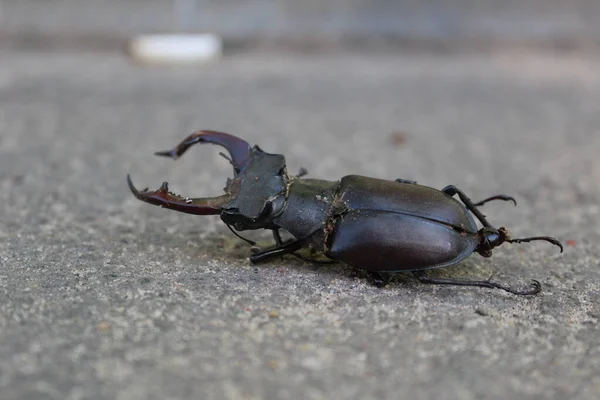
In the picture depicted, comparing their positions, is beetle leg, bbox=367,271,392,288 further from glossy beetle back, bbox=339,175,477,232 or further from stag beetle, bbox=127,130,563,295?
glossy beetle back, bbox=339,175,477,232

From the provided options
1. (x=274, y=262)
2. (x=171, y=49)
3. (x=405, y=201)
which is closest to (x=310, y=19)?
(x=171, y=49)

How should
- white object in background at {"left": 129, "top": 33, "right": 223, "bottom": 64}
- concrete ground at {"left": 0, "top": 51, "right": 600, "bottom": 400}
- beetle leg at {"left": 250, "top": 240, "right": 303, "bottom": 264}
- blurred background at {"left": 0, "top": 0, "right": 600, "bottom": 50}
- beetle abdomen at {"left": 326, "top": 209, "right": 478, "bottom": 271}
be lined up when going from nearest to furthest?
concrete ground at {"left": 0, "top": 51, "right": 600, "bottom": 400}
beetle abdomen at {"left": 326, "top": 209, "right": 478, "bottom": 271}
beetle leg at {"left": 250, "top": 240, "right": 303, "bottom": 264}
white object in background at {"left": 129, "top": 33, "right": 223, "bottom": 64}
blurred background at {"left": 0, "top": 0, "right": 600, "bottom": 50}

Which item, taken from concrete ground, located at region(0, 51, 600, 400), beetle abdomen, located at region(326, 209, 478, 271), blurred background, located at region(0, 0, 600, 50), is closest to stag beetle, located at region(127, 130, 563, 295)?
beetle abdomen, located at region(326, 209, 478, 271)

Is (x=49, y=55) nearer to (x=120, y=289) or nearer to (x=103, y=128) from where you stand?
(x=103, y=128)

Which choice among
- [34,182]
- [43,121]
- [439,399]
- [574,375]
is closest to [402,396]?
[439,399]

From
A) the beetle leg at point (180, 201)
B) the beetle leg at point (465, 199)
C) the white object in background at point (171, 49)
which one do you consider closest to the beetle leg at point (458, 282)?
the beetle leg at point (465, 199)
